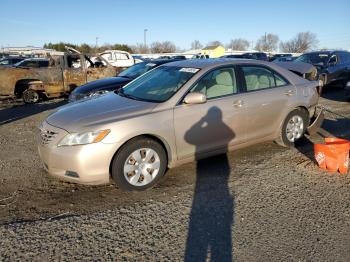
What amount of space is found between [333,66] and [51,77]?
10.4 metres

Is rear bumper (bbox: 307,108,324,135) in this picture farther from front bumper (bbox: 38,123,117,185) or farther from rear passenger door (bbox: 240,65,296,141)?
front bumper (bbox: 38,123,117,185)

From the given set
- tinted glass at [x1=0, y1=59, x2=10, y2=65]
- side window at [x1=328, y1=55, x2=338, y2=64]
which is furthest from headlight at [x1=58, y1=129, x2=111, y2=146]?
tinted glass at [x1=0, y1=59, x2=10, y2=65]

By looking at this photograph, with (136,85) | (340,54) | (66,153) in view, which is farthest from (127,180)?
(340,54)

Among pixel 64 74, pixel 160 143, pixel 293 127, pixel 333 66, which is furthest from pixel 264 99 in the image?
pixel 64 74

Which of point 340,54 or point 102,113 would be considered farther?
point 340,54

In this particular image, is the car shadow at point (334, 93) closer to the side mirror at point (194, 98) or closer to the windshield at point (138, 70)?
the windshield at point (138, 70)

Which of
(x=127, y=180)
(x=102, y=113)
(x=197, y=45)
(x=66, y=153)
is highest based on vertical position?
(x=197, y=45)

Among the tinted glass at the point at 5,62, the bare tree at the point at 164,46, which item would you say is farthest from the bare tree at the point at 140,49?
the tinted glass at the point at 5,62

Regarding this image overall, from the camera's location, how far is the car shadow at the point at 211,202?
305 cm

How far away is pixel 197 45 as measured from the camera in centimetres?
10825

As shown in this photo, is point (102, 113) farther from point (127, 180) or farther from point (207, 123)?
point (207, 123)

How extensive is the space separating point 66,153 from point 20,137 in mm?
3854

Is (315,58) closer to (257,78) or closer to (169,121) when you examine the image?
(257,78)

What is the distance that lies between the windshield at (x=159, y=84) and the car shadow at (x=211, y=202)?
59 cm
